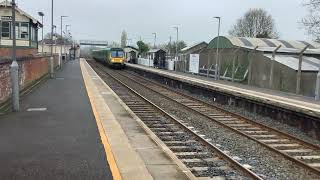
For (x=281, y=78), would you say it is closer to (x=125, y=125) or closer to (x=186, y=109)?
(x=186, y=109)

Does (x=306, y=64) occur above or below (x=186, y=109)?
above

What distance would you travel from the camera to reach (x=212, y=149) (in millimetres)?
11133

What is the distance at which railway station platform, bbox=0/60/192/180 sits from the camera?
767cm

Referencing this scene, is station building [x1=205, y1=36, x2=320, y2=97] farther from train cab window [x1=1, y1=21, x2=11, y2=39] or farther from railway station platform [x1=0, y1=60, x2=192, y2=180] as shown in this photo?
train cab window [x1=1, y1=21, x2=11, y2=39]

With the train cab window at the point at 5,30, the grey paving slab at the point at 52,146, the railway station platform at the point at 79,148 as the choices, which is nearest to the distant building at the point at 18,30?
the train cab window at the point at 5,30

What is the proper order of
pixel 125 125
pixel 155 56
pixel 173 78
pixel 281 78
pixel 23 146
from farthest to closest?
pixel 155 56 < pixel 173 78 < pixel 281 78 < pixel 125 125 < pixel 23 146

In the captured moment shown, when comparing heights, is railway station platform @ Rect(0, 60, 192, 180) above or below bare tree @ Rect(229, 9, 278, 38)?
below

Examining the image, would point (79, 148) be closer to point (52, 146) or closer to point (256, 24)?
point (52, 146)

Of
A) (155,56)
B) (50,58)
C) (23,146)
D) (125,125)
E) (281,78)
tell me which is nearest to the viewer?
(23,146)

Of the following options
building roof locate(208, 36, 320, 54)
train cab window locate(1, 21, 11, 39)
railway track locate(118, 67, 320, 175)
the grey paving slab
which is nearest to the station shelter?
building roof locate(208, 36, 320, 54)

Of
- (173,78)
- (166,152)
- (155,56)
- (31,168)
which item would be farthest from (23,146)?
(155,56)

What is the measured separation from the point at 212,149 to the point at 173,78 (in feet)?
81.6

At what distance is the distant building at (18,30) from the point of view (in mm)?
39188

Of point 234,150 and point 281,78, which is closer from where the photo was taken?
point 234,150
